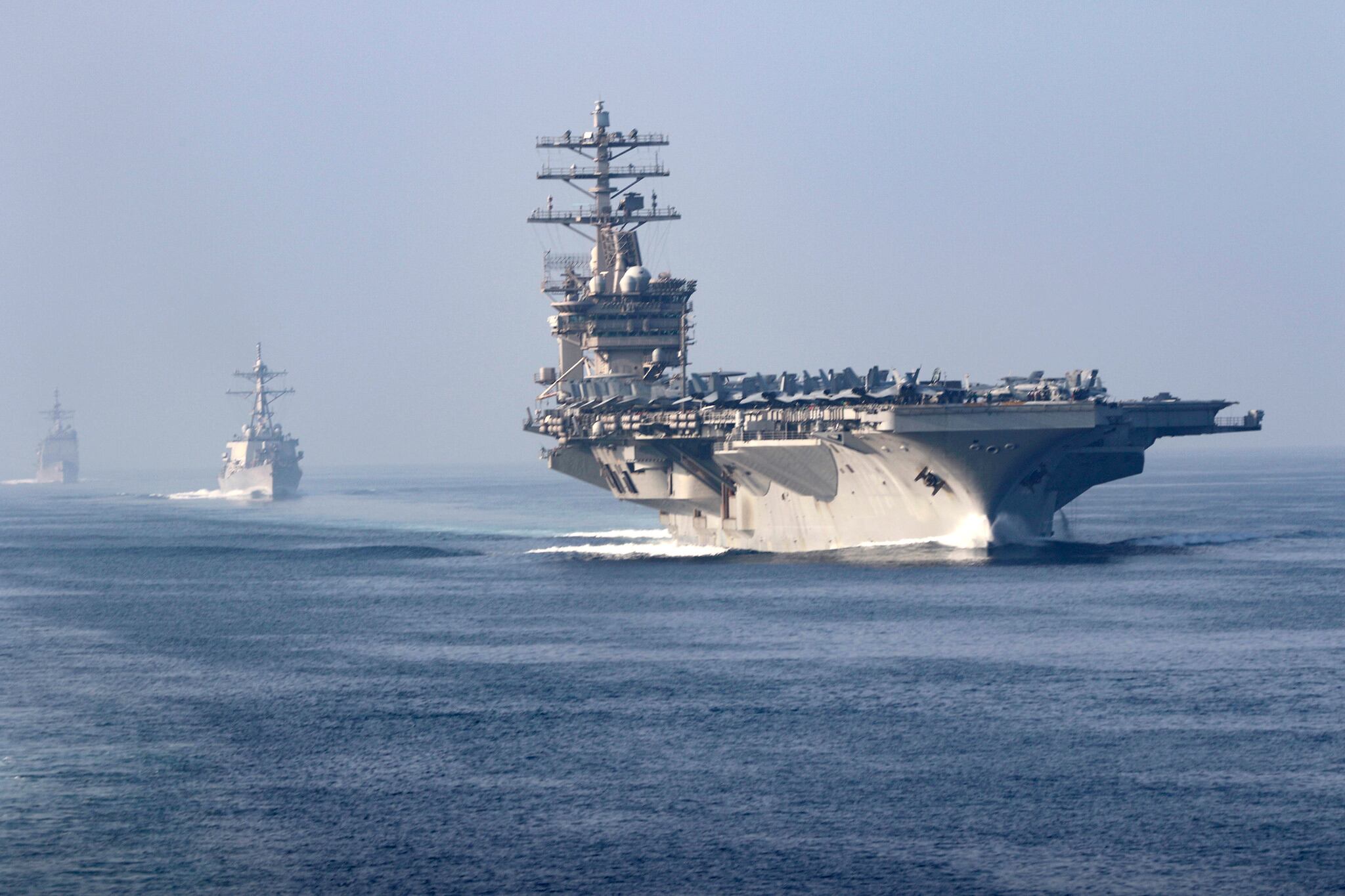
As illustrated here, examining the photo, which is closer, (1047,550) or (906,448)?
(906,448)

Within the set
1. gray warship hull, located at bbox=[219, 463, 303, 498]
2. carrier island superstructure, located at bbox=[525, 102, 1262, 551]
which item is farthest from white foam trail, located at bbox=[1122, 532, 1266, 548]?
gray warship hull, located at bbox=[219, 463, 303, 498]

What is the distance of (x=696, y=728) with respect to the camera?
1035 inches

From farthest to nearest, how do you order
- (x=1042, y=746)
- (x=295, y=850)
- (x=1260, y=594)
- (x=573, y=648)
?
(x=1260, y=594)
(x=573, y=648)
(x=1042, y=746)
(x=295, y=850)

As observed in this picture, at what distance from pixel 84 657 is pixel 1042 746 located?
19.7m

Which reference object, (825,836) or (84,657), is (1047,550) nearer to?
(84,657)

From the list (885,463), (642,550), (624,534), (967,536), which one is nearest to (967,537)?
(967,536)

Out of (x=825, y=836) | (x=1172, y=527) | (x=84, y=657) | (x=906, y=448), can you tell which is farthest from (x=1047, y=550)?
(x=825, y=836)

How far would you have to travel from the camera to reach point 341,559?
58750 millimetres

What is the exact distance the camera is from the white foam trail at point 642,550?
55922 mm

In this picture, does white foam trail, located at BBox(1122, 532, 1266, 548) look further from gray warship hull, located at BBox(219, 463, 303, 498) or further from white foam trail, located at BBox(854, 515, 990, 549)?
gray warship hull, located at BBox(219, 463, 303, 498)

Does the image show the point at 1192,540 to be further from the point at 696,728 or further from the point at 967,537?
the point at 696,728

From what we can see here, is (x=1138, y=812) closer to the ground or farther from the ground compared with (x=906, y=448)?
closer to the ground

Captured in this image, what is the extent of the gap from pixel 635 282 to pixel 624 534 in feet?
42.7

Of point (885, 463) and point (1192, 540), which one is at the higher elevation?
point (885, 463)
